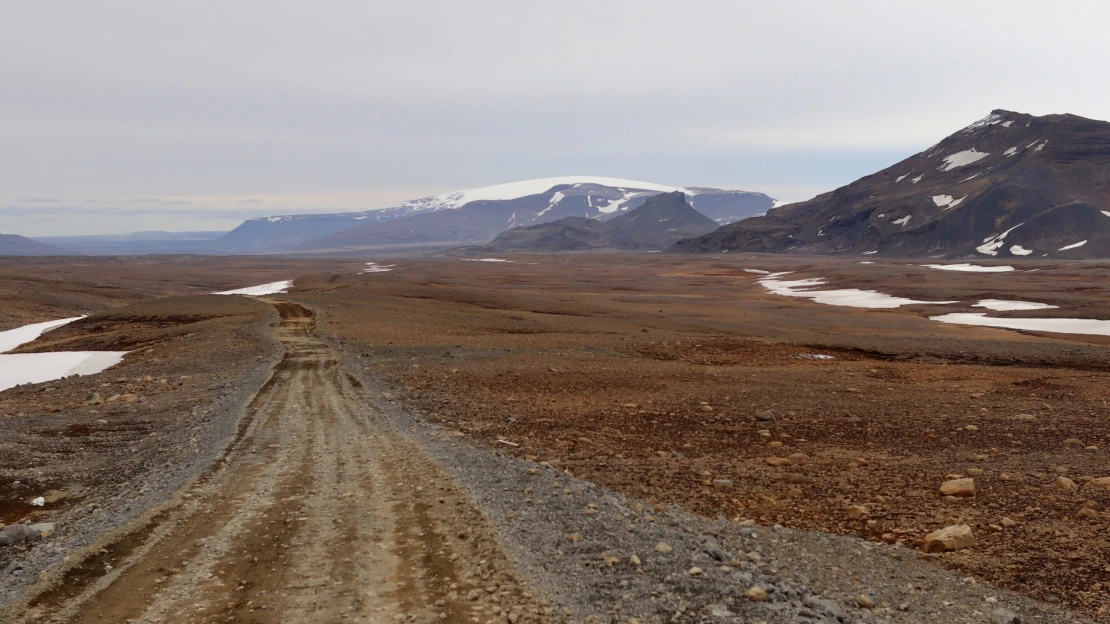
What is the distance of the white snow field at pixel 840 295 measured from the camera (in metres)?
70.6

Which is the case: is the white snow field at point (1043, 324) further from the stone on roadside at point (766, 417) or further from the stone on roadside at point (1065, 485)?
the stone on roadside at point (1065, 485)

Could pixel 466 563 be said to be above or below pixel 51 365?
above

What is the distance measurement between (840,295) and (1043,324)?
105ft

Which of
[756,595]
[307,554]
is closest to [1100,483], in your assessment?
[756,595]

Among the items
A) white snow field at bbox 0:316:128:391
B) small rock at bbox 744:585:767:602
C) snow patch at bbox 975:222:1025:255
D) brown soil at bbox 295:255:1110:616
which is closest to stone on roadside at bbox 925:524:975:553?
brown soil at bbox 295:255:1110:616

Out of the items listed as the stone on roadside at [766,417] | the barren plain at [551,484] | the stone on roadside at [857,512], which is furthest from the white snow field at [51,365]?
the stone on roadside at [857,512]

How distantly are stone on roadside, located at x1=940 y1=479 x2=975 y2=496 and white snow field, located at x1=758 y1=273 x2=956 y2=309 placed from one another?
2364 inches

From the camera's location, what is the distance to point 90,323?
139 feet

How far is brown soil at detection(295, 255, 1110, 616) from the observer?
10641 millimetres

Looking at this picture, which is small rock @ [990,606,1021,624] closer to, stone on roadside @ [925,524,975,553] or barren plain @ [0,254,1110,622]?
barren plain @ [0,254,1110,622]

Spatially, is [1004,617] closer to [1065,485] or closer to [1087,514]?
[1087,514]

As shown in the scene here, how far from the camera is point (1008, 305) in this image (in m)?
62.6

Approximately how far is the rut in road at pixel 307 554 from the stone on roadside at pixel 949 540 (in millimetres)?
5656

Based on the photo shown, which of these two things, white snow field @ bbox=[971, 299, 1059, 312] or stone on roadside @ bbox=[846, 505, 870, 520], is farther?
white snow field @ bbox=[971, 299, 1059, 312]
